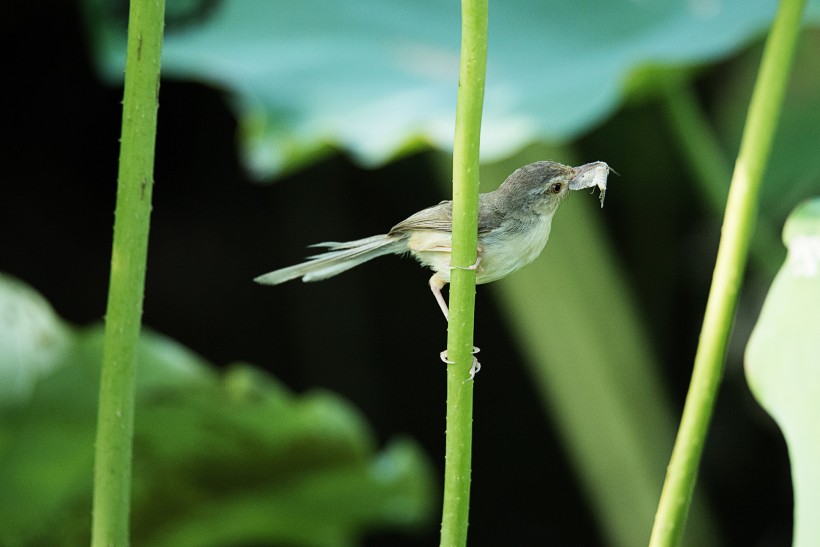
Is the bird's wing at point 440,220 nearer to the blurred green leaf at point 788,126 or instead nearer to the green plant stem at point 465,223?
the green plant stem at point 465,223

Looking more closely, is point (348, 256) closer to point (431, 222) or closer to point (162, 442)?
point (431, 222)

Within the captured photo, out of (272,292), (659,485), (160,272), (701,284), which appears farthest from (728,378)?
(160,272)

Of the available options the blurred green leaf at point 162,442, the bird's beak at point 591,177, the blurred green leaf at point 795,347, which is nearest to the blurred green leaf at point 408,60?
the blurred green leaf at point 162,442

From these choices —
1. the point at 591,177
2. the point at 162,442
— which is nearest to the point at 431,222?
the point at 591,177

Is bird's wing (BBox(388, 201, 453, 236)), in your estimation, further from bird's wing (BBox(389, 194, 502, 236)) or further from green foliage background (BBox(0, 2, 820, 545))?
green foliage background (BBox(0, 2, 820, 545))

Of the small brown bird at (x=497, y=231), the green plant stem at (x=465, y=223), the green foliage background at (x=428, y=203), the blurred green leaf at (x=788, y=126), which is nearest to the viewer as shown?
the green plant stem at (x=465, y=223)

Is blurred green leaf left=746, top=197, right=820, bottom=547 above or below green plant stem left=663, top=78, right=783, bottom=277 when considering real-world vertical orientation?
below

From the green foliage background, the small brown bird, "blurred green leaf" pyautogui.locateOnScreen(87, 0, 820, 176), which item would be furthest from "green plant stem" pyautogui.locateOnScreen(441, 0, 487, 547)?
the green foliage background
